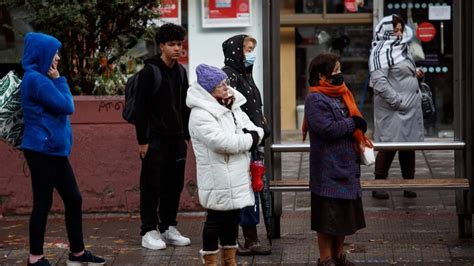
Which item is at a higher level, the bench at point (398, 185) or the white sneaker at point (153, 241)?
the bench at point (398, 185)

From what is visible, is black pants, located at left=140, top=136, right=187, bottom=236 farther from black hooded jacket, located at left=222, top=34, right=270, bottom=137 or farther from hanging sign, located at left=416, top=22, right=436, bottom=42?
hanging sign, located at left=416, top=22, right=436, bottom=42

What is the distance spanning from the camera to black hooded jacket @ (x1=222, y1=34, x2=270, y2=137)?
8.02 meters

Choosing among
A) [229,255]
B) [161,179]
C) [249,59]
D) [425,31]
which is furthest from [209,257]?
[425,31]

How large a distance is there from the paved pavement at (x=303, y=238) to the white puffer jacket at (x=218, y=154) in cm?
106

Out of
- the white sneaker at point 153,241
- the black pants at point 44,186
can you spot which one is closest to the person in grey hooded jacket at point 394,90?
the white sneaker at point 153,241

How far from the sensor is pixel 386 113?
10312 mm

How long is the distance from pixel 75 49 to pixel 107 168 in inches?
46.0

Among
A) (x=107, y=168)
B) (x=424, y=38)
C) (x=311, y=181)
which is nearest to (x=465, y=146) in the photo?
(x=311, y=181)

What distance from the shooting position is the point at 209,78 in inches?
283

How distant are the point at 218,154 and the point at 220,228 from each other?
0.54 metres

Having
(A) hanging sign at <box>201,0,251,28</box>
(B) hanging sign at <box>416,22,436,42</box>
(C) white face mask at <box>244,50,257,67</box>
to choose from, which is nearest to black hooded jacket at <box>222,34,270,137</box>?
(C) white face mask at <box>244,50,257,67</box>

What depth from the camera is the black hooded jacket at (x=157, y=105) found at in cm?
835

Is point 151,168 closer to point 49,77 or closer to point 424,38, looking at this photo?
point 49,77

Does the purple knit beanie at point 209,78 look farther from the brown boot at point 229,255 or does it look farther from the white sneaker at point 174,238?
the white sneaker at point 174,238
